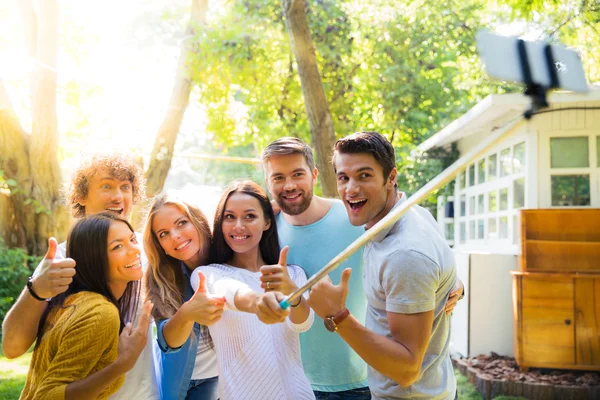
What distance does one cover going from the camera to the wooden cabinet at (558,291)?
6.38m

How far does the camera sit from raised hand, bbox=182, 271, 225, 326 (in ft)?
7.34

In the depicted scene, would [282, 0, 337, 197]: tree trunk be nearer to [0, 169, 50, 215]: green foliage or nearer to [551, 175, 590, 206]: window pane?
[551, 175, 590, 206]: window pane

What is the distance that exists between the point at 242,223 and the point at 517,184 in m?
5.60

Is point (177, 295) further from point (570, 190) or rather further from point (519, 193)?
point (519, 193)

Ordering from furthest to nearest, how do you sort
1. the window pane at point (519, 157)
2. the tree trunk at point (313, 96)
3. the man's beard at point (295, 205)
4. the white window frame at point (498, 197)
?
1. the window pane at point (519, 157)
2. the white window frame at point (498, 197)
3. the tree trunk at point (313, 96)
4. the man's beard at point (295, 205)

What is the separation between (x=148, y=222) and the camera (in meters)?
2.71

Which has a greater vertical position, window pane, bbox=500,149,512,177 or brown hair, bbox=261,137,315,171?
window pane, bbox=500,149,512,177

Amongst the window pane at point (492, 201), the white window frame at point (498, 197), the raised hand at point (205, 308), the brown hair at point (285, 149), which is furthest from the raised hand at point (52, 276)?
the window pane at point (492, 201)

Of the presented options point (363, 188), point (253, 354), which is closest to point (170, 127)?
point (253, 354)

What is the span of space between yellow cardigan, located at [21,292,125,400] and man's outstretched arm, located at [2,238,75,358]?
60 mm

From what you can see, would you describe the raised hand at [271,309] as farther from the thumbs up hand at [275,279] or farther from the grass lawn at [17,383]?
the grass lawn at [17,383]

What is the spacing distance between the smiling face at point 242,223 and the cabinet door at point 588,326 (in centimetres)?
480

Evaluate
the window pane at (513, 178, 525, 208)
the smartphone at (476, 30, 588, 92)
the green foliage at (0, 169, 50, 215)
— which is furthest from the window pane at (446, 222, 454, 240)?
the smartphone at (476, 30, 588, 92)

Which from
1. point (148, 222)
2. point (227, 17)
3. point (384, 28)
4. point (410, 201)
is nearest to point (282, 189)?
point (148, 222)
